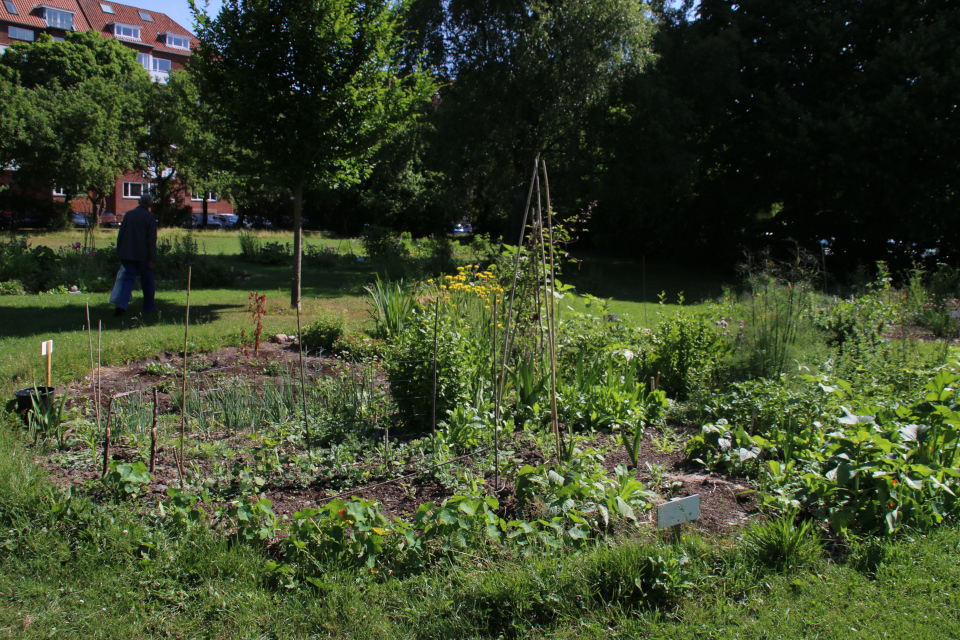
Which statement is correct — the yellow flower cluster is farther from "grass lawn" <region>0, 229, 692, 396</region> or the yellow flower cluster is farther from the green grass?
the green grass

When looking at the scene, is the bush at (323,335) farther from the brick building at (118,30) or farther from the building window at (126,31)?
the building window at (126,31)

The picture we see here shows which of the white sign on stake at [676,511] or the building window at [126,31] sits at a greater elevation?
the building window at [126,31]

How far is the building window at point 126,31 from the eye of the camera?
162 feet

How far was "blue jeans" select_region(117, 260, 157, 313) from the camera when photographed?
8.20 meters

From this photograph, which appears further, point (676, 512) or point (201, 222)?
point (201, 222)

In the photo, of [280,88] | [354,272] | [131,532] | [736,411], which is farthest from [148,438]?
[354,272]

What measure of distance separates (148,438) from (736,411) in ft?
12.5

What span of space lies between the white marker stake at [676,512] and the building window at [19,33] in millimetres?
58328

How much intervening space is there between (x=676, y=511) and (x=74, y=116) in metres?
35.8

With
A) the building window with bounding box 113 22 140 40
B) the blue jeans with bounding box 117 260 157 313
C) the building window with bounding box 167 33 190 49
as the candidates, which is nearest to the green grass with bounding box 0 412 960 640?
the blue jeans with bounding box 117 260 157 313

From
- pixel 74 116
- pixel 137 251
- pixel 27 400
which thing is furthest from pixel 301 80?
pixel 74 116

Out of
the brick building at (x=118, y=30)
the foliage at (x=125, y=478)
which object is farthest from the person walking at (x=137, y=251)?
the brick building at (x=118, y=30)

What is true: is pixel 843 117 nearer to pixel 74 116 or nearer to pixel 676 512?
pixel 676 512

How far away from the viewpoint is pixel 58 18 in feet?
152
